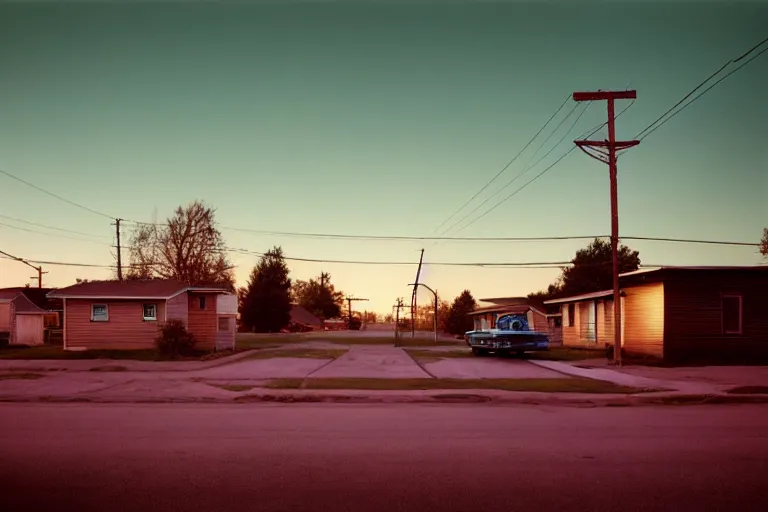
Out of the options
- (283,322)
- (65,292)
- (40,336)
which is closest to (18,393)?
(65,292)

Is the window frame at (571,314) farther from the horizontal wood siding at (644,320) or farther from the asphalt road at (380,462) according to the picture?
the asphalt road at (380,462)

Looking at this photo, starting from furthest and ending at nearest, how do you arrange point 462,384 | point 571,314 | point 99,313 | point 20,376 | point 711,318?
point 571,314 → point 99,313 → point 711,318 → point 20,376 → point 462,384

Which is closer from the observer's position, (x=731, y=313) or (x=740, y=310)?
(x=740, y=310)

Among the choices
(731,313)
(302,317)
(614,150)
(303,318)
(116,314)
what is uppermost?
(614,150)

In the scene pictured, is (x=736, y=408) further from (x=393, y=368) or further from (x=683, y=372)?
(x=393, y=368)

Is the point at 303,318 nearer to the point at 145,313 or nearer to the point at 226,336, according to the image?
the point at 226,336

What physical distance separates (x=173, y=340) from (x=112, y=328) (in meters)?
6.50

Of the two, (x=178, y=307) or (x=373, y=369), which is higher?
(x=178, y=307)

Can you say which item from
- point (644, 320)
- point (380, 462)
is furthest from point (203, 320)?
point (380, 462)

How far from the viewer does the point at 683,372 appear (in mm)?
22219

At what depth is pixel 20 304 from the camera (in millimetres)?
44812

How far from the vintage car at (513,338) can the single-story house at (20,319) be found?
31.8 meters

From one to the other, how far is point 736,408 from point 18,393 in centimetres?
1723

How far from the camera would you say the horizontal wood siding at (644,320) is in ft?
86.9
